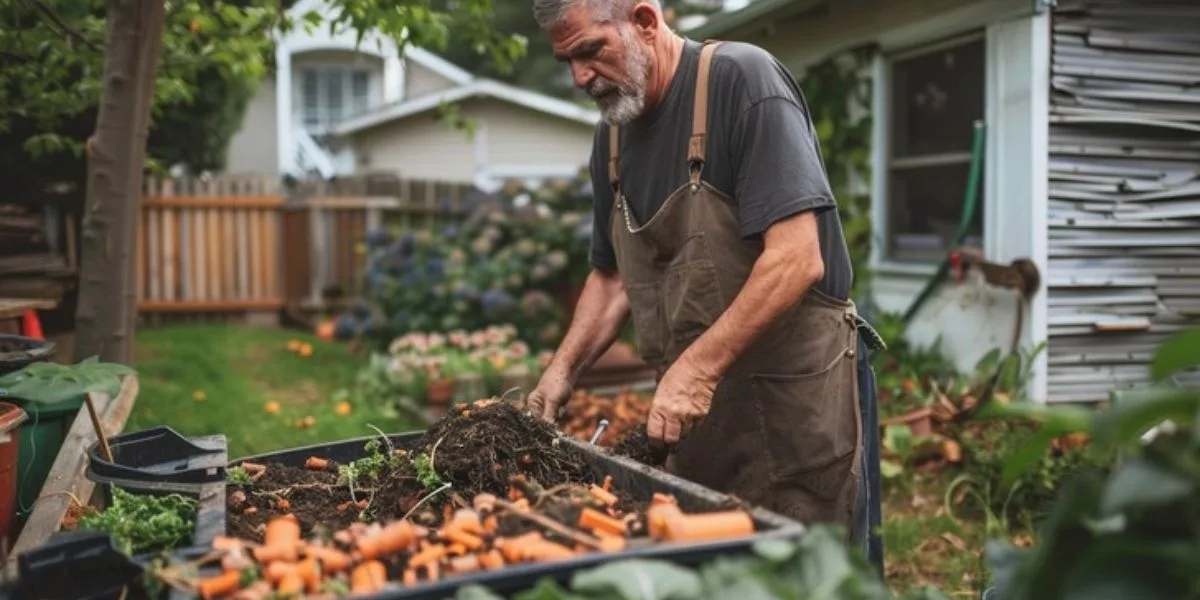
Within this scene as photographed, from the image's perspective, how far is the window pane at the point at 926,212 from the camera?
22.9 feet

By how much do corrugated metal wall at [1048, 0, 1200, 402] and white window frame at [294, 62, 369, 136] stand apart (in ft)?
64.5

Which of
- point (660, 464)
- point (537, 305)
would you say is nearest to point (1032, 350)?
point (660, 464)

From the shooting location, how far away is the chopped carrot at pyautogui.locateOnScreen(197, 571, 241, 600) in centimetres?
177

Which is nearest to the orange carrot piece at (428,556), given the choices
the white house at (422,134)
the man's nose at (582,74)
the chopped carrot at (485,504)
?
the chopped carrot at (485,504)

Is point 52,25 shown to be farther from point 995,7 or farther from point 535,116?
point 535,116

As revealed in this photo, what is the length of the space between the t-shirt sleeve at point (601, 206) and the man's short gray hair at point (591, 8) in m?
0.49

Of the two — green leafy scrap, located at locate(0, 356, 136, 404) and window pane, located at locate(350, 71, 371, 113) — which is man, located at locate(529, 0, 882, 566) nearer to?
green leafy scrap, located at locate(0, 356, 136, 404)

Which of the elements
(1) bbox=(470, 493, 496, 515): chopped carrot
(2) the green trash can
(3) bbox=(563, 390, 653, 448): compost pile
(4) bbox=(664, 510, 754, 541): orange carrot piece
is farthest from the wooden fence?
(4) bbox=(664, 510, 754, 541): orange carrot piece

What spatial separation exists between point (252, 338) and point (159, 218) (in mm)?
2269

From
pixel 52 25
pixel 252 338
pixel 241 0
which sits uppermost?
pixel 241 0

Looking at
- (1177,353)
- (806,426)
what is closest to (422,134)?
(806,426)

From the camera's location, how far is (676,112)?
3.07 metres

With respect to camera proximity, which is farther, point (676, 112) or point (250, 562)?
point (676, 112)

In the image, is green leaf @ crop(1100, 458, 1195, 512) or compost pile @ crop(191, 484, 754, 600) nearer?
green leaf @ crop(1100, 458, 1195, 512)
